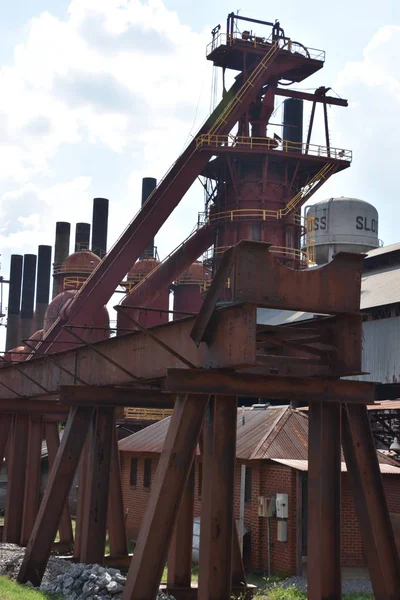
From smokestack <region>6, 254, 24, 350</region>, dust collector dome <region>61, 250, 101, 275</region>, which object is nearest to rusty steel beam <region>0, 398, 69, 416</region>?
dust collector dome <region>61, 250, 101, 275</region>

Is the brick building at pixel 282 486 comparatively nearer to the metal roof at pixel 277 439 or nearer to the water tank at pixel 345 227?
the metal roof at pixel 277 439

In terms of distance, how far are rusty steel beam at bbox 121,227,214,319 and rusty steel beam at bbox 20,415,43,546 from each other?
35.9 feet

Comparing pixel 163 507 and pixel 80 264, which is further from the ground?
pixel 80 264

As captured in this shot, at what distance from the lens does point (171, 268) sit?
107 feet

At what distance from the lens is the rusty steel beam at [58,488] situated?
552 inches

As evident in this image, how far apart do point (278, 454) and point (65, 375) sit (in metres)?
5.61

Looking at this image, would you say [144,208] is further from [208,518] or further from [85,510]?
[208,518]

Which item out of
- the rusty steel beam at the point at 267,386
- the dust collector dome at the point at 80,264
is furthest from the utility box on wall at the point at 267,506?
the dust collector dome at the point at 80,264

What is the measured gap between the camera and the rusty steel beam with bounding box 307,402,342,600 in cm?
953

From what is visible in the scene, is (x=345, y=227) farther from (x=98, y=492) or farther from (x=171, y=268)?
(x=98, y=492)

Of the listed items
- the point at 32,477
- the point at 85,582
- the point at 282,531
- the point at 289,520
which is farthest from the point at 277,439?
the point at 85,582

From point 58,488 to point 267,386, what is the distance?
590cm

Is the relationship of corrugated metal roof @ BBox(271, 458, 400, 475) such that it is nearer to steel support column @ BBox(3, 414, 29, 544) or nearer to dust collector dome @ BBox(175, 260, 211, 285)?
steel support column @ BBox(3, 414, 29, 544)

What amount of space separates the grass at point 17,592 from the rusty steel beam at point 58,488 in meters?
0.68
